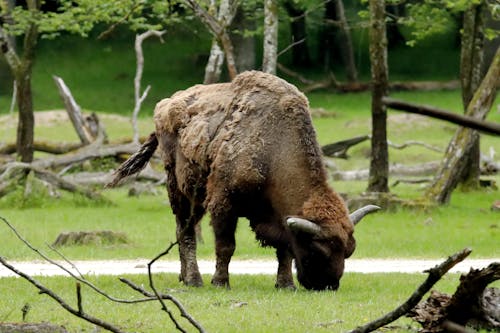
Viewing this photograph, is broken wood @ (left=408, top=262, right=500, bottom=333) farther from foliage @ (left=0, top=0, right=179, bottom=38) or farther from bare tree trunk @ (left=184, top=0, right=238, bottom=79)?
foliage @ (left=0, top=0, right=179, bottom=38)

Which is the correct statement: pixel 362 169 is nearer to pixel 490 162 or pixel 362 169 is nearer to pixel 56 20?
pixel 490 162

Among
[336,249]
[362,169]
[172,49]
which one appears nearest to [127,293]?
[336,249]

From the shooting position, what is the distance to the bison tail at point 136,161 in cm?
1402

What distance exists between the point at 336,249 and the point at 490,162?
19.0 meters

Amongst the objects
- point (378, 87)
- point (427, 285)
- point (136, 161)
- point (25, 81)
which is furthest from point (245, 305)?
point (25, 81)

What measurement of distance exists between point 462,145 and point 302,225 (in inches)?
450

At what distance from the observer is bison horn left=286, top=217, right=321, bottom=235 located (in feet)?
35.8

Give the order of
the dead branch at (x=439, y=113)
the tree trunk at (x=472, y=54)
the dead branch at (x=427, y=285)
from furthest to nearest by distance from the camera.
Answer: the tree trunk at (x=472, y=54) < the dead branch at (x=427, y=285) < the dead branch at (x=439, y=113)

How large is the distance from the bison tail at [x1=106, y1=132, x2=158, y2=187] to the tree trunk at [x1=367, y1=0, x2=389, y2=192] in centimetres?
843

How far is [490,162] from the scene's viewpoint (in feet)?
95.8

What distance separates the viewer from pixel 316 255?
11.1 m

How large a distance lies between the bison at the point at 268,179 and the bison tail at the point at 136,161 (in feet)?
5.06

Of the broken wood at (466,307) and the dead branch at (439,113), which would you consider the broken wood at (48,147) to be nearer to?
the broken wood at (466,307)

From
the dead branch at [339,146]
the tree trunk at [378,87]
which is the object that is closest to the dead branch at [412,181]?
the dead branch at [339,146]
